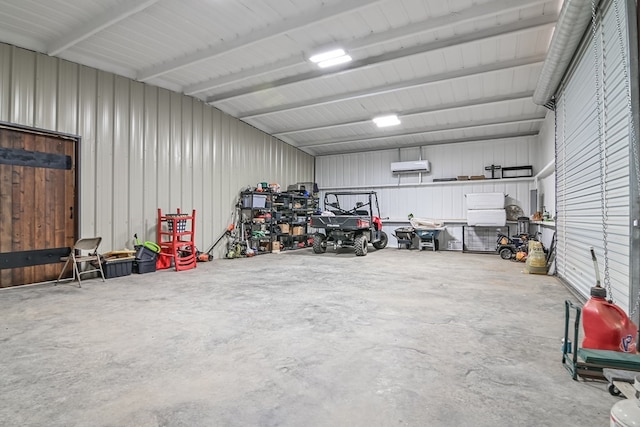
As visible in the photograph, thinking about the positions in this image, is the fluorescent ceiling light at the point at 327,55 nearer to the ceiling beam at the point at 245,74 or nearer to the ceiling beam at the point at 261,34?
the ceiling beam at the point at 245,74

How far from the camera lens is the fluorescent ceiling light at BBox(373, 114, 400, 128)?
8139mm

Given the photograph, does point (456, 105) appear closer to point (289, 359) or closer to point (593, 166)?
point (593, 166)

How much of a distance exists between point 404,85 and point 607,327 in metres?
5.50

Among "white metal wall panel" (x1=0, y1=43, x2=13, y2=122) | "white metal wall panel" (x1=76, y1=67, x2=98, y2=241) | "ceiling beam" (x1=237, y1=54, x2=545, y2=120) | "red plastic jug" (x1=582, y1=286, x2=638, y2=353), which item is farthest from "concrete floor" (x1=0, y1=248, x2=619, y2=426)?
"ceiling beam" (x1=237, y1=54, x2=545, y2=120)

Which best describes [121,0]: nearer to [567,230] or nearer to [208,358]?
[208,358]

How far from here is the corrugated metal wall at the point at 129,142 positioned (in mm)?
4832

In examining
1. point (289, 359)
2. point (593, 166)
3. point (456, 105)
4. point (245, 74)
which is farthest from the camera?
point (456, 105)

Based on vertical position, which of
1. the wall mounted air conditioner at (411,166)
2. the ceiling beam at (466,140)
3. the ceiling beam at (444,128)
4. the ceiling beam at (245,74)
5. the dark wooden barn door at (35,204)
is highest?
the ceiling beam at (245,74)

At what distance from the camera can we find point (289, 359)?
2213 mm

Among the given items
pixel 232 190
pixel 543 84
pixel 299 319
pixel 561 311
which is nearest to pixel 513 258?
pixel 543 84

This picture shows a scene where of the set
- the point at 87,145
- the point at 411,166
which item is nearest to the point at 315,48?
the point at 87,145

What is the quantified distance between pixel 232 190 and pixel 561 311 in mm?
7155

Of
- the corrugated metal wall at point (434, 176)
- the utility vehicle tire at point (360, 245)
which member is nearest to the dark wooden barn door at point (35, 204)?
the utility vehicle tire at point (360, 245)

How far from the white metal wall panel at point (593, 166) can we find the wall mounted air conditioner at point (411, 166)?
4875 millimetres
